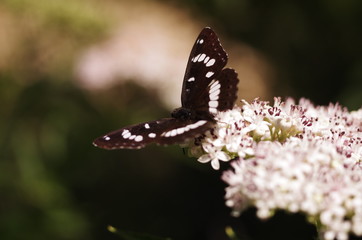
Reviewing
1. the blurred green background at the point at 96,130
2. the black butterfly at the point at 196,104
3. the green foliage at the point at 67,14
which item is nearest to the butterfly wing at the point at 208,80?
the black butterfly at the point at 196,104

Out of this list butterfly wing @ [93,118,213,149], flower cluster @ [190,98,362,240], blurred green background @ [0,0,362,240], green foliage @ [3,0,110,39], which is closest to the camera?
flower cluster @ [190,98,362,240]

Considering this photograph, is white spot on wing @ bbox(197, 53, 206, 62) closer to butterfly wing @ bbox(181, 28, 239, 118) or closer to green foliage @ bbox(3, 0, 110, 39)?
butterfly wing @ bbox(181, 28, 239, 118)

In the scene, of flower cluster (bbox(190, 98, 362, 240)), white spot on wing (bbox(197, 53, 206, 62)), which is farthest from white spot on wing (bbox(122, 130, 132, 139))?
white spot on wing (bbox(197, 53, 206, 62))

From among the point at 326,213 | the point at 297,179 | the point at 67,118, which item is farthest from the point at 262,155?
the point at 67,118

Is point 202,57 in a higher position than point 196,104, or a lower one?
higher

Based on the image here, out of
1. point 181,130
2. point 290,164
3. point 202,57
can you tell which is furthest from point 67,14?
point 290,164

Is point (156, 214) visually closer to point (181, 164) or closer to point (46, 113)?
point (181, 164)

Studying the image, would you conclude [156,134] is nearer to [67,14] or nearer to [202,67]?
[202,67]
